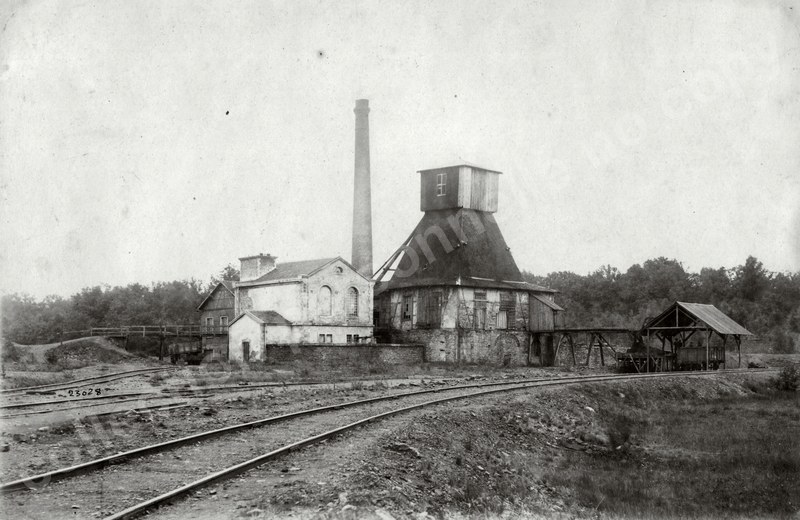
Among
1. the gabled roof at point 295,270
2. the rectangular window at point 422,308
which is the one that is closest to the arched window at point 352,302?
the gabled roof at point 295,270

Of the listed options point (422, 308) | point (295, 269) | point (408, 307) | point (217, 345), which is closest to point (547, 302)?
point (422, 308)

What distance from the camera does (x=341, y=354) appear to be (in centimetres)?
3456

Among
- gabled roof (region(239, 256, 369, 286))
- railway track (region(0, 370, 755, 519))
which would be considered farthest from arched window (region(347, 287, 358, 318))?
railway track (region(0, 370, 755, 519))

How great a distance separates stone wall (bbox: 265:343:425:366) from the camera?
109 ft

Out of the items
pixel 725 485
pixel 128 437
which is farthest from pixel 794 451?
pixel 128 437

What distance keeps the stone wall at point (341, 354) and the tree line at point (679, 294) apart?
28.5 m

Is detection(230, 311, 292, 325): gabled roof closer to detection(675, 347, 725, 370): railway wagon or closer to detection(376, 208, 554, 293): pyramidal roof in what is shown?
detection(376, 208, 554, 293): pyramidal roof

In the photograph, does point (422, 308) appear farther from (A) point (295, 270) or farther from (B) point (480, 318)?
(A) point (295, 270)

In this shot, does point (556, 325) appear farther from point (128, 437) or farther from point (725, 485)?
point (128, 437)

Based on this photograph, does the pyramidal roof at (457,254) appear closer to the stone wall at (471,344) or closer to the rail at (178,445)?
the stone wall at (471,344)

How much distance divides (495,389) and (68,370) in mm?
17153

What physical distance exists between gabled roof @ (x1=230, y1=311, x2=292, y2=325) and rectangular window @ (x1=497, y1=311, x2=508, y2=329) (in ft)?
40.7

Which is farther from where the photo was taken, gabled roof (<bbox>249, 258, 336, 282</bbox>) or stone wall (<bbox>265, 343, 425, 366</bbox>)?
gabled roof (<bbox>249, 258, 336, 282</bbox>)

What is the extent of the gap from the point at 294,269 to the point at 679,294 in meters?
41.7
